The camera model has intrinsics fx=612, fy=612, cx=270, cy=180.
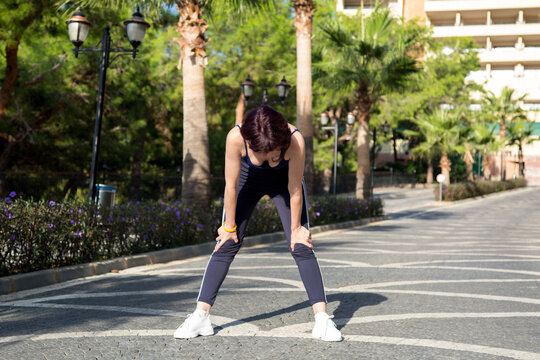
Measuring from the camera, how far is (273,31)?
3152 cm

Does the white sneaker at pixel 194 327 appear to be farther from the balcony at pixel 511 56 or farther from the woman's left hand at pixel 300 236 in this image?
the balcony at pixel 511 56

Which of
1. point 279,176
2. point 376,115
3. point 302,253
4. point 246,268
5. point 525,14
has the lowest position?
point 246,268

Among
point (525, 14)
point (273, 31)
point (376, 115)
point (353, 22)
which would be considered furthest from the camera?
point (525, 14)

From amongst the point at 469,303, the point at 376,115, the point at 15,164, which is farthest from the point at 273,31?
the point at 469,303

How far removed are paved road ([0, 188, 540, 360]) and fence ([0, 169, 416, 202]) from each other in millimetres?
2708

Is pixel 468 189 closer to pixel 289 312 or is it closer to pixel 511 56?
pixel 289 312

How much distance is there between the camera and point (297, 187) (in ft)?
13.5

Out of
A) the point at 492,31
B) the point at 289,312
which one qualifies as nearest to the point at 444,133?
the point at 289,312

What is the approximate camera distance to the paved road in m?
3.98

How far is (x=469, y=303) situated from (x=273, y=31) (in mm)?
27348

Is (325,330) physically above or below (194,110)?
below

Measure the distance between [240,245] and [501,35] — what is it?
73492mm

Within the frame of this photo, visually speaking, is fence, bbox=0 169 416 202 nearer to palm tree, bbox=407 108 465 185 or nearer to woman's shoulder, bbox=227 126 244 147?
woman's shoulder, bbox=227 126 244 147

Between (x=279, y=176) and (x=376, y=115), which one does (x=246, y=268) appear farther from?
(x=376, y=115)
